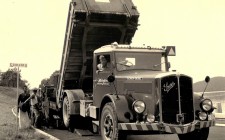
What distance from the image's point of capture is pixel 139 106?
28.0 ft

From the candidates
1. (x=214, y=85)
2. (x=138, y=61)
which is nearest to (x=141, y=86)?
(x=138, y=61)

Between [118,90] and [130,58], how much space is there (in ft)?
3.24

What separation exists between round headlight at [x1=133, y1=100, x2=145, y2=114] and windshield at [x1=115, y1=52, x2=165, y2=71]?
1.65 metres

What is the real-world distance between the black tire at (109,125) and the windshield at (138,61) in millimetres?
1315

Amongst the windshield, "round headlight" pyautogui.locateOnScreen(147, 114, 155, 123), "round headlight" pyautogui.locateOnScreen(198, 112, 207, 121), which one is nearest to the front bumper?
"round headlight" pyautogui.locateOnScreen(147, 114, 155, 123)

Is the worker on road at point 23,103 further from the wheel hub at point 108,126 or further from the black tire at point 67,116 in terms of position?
the wheel hub at point 108,126

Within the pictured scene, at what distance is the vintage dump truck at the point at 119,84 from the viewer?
8578mm

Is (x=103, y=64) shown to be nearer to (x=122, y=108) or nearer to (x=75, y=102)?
(x=122, y=108)

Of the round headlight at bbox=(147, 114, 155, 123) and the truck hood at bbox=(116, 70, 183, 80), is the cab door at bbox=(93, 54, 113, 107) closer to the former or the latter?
the truck hood at bbox=(116, 70, 183, 80)

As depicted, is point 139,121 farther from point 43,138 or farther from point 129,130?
point 43,138

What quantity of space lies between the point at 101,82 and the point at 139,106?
7.02 feet

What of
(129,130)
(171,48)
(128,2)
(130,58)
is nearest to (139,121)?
(129,130)

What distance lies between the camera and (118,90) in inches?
383

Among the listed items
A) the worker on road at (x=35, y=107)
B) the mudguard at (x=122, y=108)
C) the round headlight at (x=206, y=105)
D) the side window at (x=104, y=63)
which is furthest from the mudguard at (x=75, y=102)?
the round headlight at (x=206, y=105)
